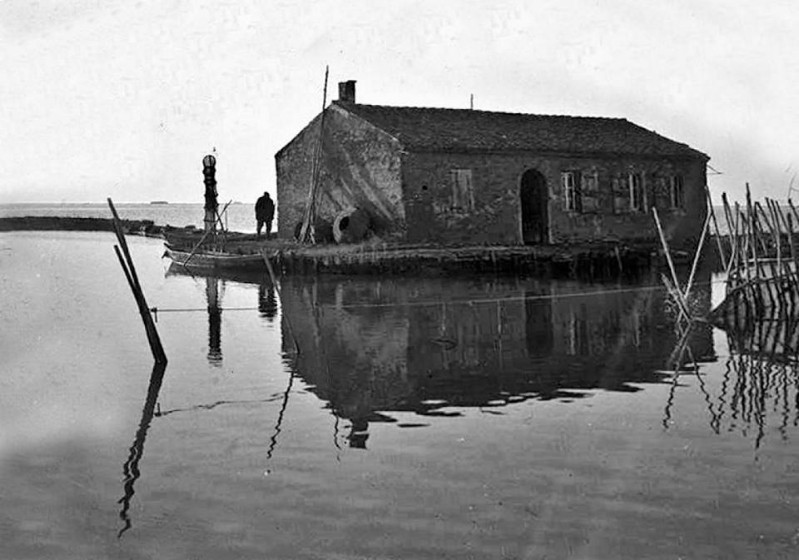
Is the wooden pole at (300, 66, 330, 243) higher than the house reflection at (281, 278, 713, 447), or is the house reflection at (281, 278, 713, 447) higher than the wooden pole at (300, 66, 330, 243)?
the wooden pole at (300, 66, 330, 243)

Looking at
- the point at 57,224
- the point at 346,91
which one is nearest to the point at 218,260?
the point at 346,91

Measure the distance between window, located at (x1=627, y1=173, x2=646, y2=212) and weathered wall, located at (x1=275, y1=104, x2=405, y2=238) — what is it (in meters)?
9.99

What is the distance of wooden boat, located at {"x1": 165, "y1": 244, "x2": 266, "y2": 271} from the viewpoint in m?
32.7

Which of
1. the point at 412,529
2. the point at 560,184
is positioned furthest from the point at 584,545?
the point at 560,184

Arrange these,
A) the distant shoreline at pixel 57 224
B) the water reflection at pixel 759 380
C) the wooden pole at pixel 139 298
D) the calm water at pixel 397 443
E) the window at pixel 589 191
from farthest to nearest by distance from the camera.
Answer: the distant shoreline at pixel 57 224, the window at pixel 589 191, the wooden pole at pixel 139 298, the water reflection at pixel 759 380, the calm water at pixel 397 443

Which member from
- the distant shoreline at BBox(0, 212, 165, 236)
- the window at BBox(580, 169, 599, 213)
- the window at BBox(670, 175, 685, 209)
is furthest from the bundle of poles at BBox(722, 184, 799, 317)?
the distant shoreline at BBox(0, 212, 165, 236)

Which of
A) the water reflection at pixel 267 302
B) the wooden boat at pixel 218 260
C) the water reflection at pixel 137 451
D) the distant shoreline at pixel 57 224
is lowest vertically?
the water reflection at pixel 137 451

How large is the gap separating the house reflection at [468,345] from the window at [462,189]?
762cm

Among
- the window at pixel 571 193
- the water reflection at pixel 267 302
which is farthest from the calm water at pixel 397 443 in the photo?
the window at pixel 571 193

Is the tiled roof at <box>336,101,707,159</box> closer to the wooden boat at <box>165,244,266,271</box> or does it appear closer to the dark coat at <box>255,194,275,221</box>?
the wooden boat at <box>165,244,266,271</box>

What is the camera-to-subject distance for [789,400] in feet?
36.3

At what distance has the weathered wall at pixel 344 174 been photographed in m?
32.6

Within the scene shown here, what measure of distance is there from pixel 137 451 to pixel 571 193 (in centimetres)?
2800

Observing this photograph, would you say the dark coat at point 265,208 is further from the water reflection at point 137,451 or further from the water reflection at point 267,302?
the water reflection at point 137,451
